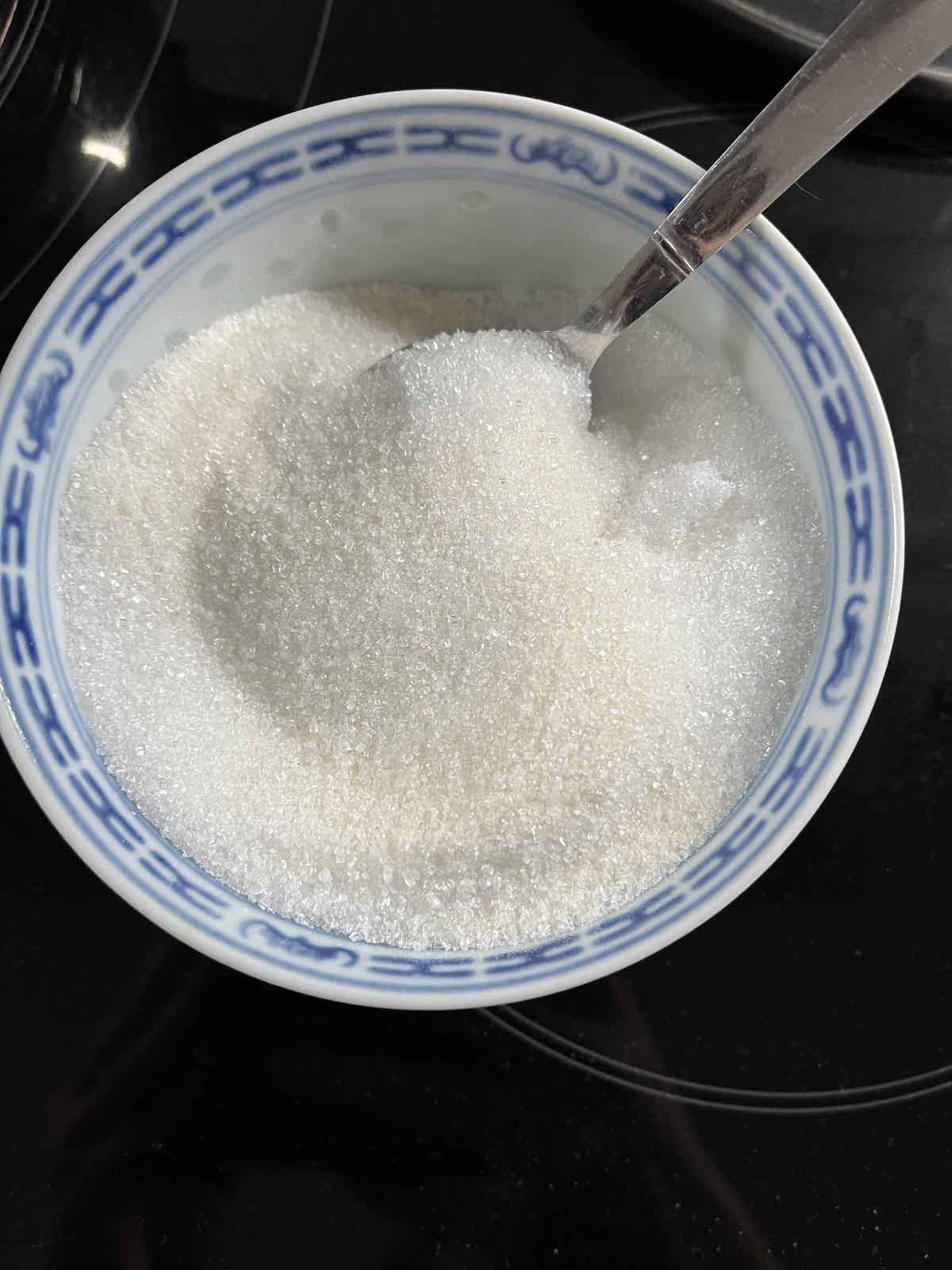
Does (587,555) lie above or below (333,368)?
below

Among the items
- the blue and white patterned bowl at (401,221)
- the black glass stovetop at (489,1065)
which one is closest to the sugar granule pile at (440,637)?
the blue and white patterned bowl at (401,221)

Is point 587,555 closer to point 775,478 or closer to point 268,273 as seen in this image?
point 775,478

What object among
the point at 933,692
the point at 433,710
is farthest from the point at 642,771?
the point at 933,692

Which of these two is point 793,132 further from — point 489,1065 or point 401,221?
point 489,1065

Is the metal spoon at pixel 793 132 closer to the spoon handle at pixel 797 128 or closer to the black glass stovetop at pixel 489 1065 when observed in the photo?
the spoon handle at pixel 797 128

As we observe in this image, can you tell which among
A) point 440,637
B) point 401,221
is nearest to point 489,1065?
point 440,637

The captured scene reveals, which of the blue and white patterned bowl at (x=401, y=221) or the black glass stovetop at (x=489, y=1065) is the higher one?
the blue and white patterned bowl at (x=401, y=221)
